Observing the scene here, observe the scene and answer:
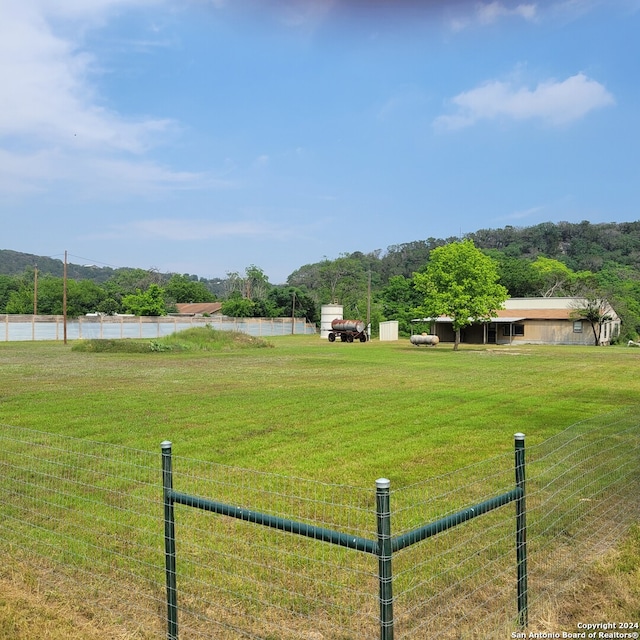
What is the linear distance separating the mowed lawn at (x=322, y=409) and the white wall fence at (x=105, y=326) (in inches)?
1053

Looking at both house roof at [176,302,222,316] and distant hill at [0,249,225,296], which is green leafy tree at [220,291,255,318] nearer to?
house roof at [176,302,222,316]

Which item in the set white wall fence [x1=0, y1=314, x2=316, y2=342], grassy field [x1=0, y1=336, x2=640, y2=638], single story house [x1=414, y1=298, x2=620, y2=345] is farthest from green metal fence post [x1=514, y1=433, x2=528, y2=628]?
white wall fence [x1=0, y1=314, x2=316, y2=342]

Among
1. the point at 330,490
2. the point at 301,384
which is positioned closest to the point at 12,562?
the point at 330,490

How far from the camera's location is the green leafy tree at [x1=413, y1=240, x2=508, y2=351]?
3653 cm

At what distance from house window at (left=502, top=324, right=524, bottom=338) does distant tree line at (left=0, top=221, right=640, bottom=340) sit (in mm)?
5485

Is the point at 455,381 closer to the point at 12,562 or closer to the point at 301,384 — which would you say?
the point at 301,384

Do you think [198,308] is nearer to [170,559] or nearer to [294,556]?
[294,556]

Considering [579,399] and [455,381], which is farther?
[455,381]

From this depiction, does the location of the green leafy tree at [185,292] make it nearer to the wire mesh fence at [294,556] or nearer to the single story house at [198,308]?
the single story house at [198,308]

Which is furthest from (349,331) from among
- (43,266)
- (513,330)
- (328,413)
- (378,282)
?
(43,266)

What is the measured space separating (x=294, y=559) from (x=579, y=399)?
1169 centimetres

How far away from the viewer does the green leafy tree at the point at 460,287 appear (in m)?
36.5

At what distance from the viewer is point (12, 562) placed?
16.0 feet

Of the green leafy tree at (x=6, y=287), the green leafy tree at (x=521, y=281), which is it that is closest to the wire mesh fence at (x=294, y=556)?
the green leafy tree at (x=521, y=281)
